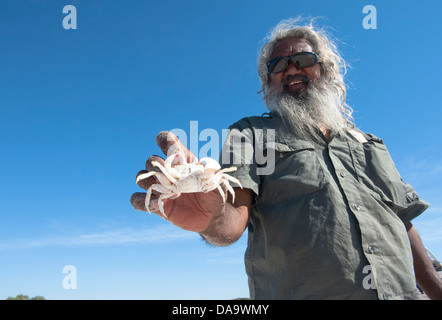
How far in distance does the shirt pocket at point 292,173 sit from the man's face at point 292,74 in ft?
3.43

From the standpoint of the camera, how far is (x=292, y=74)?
4.00 metres

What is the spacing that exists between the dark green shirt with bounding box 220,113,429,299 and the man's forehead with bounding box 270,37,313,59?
1187 millimetres

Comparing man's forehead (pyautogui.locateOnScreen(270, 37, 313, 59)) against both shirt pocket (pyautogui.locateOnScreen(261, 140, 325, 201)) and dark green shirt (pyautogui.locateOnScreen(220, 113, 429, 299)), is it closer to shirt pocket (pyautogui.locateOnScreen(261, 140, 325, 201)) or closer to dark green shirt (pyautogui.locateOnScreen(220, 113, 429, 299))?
dark green shirt (pyautogui.locateOnScreen(220, 113, 429, 299))

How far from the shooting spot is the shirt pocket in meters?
2.90

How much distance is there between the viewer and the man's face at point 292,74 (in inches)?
157

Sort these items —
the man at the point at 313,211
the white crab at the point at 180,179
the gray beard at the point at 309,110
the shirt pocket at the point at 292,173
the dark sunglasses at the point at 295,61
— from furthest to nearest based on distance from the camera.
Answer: the dark sunglasses at the point at 295,61 → the gray beard at the point at 309,110 → the shirt pocket at the point at 292,173 → the man at the point at 313,211 → the white crab at the point at 180,179

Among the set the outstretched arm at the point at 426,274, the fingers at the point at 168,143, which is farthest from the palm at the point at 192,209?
the outstretched arm at the point at 426,274

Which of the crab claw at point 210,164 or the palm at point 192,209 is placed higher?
the crab claw at point 210,164

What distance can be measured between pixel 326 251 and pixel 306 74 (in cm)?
226

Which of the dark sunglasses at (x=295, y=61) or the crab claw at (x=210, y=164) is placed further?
the dark sunglasses at (x=295, y=61)

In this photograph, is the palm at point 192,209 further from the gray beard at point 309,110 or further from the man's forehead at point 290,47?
the man's forehead at point 290,47

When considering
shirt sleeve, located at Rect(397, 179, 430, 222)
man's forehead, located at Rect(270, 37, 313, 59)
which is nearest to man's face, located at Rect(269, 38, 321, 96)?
man's forehead, located at Rect(270, 37, 313, 59)

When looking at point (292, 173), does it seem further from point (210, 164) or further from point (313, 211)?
point (210, 164)
